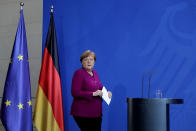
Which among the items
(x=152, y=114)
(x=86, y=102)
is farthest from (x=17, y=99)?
(x=152, y=114)

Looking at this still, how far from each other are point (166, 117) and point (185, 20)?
149cm

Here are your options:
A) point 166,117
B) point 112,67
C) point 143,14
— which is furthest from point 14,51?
point 166,117

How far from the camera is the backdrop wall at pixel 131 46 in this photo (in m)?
3.00

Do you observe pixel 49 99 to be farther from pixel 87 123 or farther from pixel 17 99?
pixel 87 123

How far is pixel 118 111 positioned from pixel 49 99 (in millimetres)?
886

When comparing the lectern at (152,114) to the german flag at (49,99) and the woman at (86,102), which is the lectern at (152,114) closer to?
the woman at (86,102)

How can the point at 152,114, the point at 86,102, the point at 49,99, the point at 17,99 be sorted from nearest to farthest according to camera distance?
the point at 152,114 → the point at 86,102 → the point at 17,99 → the point at 49,99

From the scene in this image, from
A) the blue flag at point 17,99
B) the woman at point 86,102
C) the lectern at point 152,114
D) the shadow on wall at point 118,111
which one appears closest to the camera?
the lectern at point 152,114

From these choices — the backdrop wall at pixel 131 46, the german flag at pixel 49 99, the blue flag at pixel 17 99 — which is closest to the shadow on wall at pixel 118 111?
the backdrop wall at pixel 131 46

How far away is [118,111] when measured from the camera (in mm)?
3223

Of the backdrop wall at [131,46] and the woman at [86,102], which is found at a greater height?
the backdrop wall at [131,46]

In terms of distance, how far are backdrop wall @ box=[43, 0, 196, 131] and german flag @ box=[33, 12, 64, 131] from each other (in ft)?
1.19

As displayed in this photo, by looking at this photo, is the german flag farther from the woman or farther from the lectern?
the lectern

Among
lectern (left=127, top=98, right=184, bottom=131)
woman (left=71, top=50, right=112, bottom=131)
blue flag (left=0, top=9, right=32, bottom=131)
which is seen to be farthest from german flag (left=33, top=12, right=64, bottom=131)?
lectern (left=127, top=98, right=184, bottom=131)
